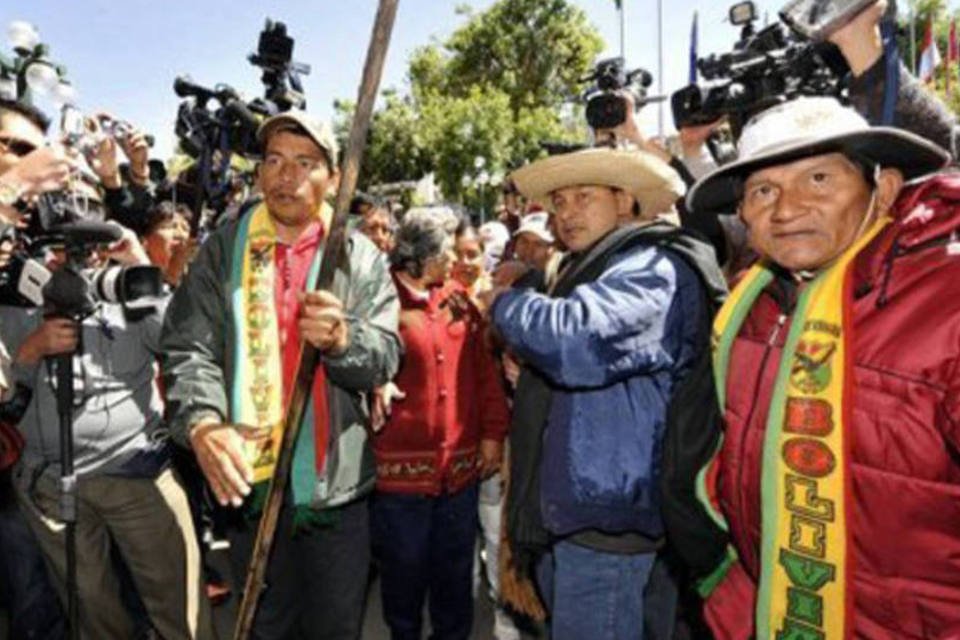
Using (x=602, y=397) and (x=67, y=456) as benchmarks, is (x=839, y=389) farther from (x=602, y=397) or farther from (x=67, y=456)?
(x=67, y=456)

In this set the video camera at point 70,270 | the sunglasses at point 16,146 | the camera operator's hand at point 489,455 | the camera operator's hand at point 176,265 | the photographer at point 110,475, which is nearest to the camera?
the video camera at point 70,270

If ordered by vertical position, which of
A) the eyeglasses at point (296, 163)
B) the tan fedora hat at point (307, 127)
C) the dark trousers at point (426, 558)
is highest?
the tan fedora hat at point (307, 127)

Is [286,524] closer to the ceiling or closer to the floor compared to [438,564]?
closer to the ceiling

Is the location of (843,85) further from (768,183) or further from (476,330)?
(476,330)

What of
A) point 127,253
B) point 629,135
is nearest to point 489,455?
point 629,135

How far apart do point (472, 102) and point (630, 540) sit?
30.8m

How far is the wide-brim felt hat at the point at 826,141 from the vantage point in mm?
1580

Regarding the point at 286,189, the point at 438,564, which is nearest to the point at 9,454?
the point at 286,189

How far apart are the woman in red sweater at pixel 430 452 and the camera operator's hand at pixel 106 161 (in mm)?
1388

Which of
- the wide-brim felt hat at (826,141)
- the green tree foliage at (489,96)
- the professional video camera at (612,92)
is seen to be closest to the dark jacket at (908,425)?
the wide-brim felt hat at (826,141)

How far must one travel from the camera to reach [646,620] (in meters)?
2.42

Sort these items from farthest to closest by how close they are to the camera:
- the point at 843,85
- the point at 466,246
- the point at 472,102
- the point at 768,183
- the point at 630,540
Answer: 1. the point at 472,102
2. the point at 466,246
3. the point at 843,85
4. the point at 630,540
5. the point at 768,183

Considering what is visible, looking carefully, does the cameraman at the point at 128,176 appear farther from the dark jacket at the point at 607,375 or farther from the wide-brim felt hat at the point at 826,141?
the wide-brim felt hat at the point at 826,141

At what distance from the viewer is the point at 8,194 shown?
2.32 metres
